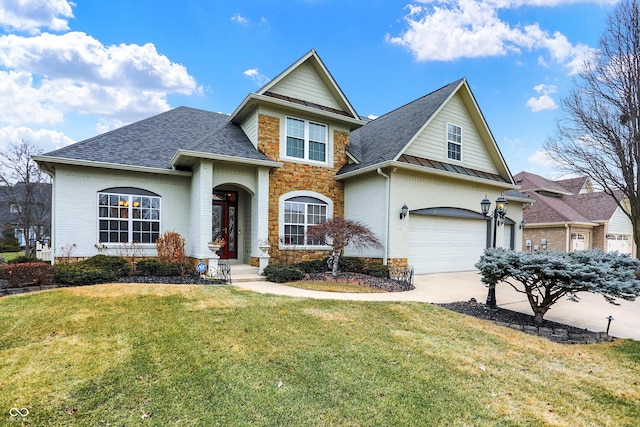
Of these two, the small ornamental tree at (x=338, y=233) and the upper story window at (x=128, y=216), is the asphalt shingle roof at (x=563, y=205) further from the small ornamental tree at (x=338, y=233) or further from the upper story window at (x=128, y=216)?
the upper story window at (x=128, y=216)

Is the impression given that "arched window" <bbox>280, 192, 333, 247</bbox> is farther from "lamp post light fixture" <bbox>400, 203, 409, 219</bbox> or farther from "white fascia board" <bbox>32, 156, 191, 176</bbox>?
"white fascia board" <bbox>32, 156, 191, 176</bbox>

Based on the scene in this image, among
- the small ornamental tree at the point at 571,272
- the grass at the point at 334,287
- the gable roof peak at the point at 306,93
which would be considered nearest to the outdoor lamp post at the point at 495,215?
the small ornamental tree at the point at 571,272

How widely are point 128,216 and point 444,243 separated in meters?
12.1

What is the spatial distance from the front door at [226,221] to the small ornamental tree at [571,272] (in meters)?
9.13

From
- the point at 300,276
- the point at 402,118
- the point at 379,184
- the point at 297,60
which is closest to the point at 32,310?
the point at 300,276

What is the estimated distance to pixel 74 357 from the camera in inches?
155

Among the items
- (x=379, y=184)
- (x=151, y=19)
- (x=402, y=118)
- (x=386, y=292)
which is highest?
(x=151, y=19)

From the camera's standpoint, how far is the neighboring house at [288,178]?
408 inches

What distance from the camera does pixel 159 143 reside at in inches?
483

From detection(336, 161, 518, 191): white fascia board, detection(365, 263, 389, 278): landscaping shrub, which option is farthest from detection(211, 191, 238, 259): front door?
detection(365, 263, 389, 278): landscaping shrub

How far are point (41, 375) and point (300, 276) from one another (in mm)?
7046

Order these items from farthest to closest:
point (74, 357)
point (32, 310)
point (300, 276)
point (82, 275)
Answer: point (300, 276), point (82, 275), point (32, 310), point (74, 357)

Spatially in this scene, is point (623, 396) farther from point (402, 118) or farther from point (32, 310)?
point (402, 118)

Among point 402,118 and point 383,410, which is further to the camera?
point 402,118
